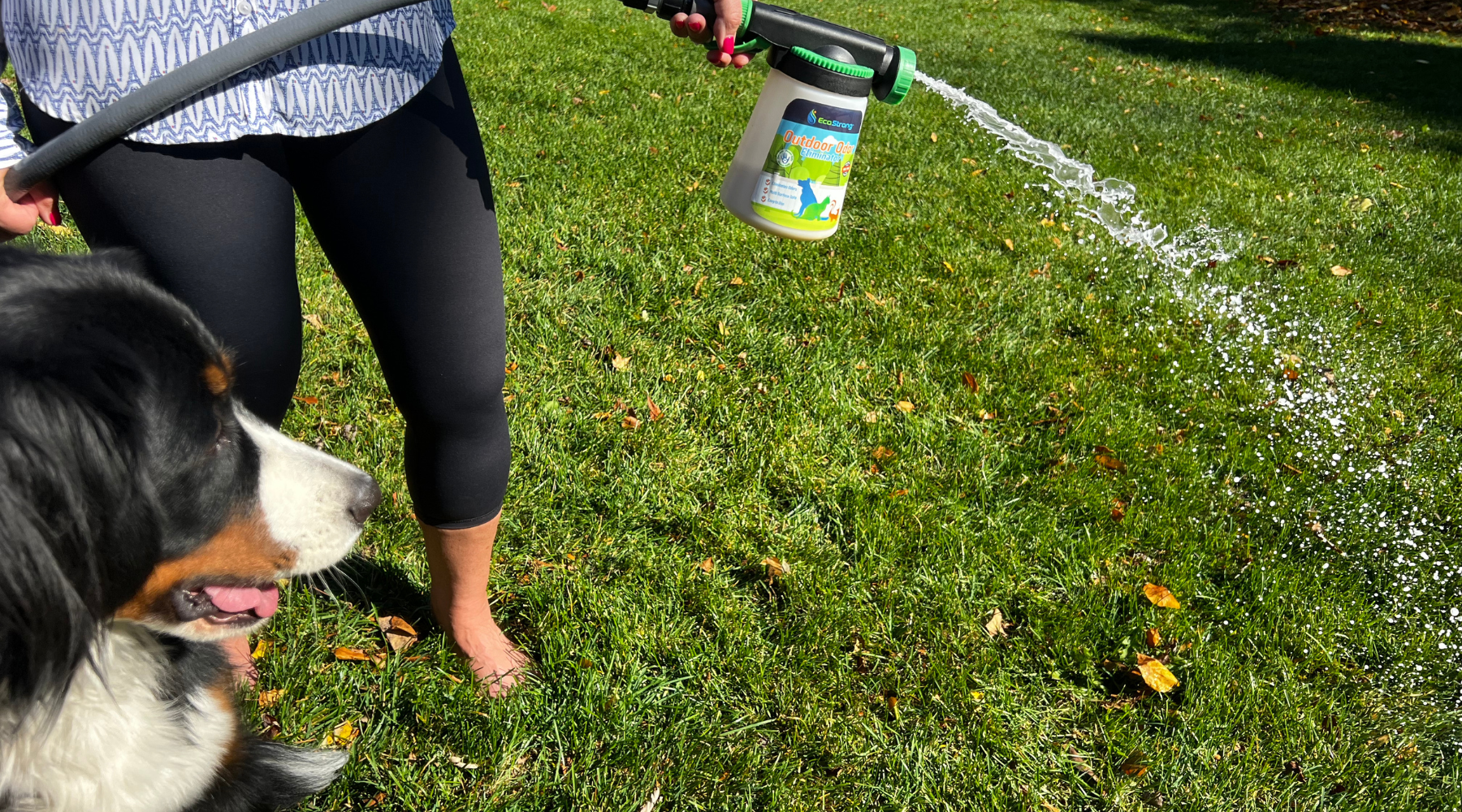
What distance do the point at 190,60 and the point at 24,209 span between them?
0.36 metres

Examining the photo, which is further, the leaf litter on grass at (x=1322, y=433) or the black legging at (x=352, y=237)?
the leaf litter on grass at (x=1322, y=433)

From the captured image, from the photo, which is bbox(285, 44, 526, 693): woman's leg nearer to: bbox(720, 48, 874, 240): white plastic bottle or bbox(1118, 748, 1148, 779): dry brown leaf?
bbox(720, 48, 874, 240): white plastic bottle

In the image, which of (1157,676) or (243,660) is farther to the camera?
(1157,676)

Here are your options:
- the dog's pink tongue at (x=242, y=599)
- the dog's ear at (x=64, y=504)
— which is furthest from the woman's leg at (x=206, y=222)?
the dog's pink tongue at (x=242, y=599)

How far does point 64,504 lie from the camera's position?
3.85ft

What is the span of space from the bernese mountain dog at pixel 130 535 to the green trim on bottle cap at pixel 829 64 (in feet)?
3.91

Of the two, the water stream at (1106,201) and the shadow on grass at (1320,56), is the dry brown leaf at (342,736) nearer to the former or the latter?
the water stream at (1106,201)

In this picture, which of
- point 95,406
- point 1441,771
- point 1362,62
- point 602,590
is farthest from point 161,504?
point 1362,62

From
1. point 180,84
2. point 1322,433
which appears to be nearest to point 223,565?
point 180,84

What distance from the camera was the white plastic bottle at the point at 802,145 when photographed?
1833 mm

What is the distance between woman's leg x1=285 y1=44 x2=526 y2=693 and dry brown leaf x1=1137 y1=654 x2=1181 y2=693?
71.7 inches

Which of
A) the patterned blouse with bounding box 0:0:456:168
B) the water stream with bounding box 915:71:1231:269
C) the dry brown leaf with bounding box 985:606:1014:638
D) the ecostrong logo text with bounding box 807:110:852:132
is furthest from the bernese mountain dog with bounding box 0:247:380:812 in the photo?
the water stream with bounding box 915:71:1231:269

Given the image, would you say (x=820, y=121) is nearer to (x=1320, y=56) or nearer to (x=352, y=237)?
(x=352, y=237)

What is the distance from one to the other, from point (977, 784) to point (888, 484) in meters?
1.21
